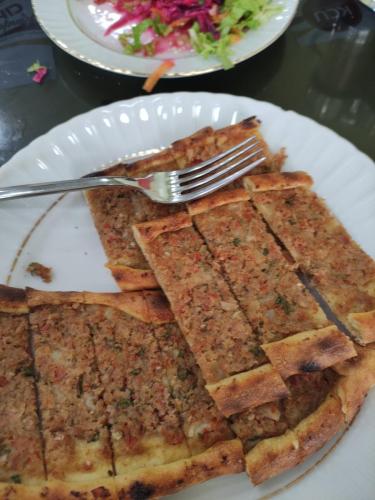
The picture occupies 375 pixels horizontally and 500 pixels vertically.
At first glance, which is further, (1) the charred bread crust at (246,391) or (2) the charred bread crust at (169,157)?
(2) the charred bread crust at (169,157)

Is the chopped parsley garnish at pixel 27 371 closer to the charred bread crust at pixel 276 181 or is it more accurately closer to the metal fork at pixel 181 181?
the metal fork at pixel 181 181

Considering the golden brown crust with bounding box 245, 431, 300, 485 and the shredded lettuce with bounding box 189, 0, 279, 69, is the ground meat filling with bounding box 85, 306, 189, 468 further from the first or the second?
the shredded lettuce with bounding box 189, 0, 279, 69

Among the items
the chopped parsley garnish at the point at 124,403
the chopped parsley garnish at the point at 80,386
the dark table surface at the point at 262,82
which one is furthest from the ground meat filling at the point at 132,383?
the dark table surface at the point at 262,82

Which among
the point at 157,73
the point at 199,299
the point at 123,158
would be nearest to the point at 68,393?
the point at 199,299

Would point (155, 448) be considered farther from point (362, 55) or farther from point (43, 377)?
point (362, 55)

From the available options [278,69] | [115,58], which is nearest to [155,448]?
[115,58]
